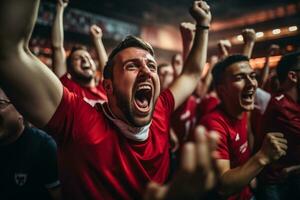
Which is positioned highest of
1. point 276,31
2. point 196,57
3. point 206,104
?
point 276,31

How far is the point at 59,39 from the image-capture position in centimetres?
278

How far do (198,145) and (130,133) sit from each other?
2.72 feet

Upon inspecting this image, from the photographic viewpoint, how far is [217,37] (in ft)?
49.2

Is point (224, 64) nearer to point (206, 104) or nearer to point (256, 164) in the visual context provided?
point (256, 164)

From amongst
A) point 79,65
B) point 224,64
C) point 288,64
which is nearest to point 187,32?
point 224,64

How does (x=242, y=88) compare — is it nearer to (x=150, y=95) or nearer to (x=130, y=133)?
(x=150, y=95)

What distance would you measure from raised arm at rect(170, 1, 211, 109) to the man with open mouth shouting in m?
0.30

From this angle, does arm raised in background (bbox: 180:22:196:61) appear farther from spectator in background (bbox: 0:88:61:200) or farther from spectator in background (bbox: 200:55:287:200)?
spectator in background (bbox: 0:88:61:200)

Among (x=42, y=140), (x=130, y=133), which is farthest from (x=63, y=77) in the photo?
(x=130, y=133)

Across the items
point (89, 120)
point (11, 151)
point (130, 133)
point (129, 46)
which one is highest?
point (129, 46)

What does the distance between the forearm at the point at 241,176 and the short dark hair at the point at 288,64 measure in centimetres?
164

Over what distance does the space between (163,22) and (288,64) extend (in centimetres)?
1218

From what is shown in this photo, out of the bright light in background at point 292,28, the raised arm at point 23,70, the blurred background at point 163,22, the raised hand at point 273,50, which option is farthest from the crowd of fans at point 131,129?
the bright light in background at point 292,28

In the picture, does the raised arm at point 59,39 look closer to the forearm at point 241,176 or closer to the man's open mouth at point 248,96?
the man's open mouth at point 248,96
